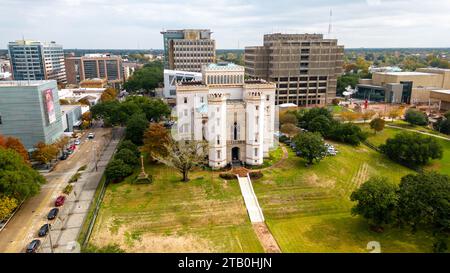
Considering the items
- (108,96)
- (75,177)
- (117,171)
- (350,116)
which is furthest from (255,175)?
(108,96)

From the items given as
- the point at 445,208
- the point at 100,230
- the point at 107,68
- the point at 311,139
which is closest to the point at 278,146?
the point at 311,139

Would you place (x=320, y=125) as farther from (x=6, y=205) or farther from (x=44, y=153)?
(x=6, y=205)

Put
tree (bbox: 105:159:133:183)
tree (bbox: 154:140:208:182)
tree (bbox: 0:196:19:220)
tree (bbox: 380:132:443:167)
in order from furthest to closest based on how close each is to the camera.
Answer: tree (bbox: 380:132:443:167)
tree (bbox: 154:140:208:182)
tree (bbox: 105:159:133:183)
tree (bbox: 0:196:19:220)

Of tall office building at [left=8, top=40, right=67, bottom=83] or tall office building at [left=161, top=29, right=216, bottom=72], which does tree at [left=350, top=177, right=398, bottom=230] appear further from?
tall office building at [left=8, top=40, right=67, bottom=83]

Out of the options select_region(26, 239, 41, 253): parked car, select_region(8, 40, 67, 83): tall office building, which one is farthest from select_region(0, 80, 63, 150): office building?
select_region(8, 40, 67, 83): tall office building

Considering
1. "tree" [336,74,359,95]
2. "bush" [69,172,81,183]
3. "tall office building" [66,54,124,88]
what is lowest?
"bush" [69,172,81,183]

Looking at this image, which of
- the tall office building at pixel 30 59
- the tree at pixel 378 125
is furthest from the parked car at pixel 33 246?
the tall office building at pixel 30 59

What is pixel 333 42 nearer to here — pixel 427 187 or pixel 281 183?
pixel 281 183
